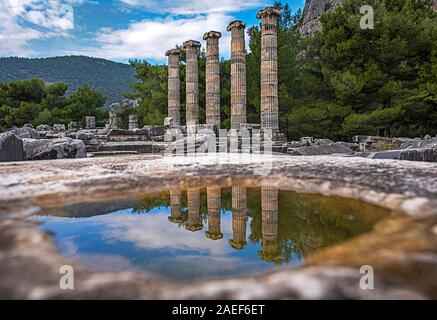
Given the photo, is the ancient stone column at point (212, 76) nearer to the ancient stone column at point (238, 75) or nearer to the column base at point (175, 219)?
the ancient stone column at point (238, 75)

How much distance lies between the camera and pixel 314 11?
6244 centimetres

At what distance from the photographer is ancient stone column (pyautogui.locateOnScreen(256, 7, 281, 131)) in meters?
16.2

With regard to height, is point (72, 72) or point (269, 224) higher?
point (72, 72)

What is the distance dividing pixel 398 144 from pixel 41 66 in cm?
11157

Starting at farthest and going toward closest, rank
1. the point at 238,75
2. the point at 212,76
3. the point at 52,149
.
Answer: the point at 212,76 → the point at 238,75 → the point at 52,149

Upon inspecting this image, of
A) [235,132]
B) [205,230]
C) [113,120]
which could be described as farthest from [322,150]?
[113,120]

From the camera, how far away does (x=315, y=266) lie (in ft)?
4.28

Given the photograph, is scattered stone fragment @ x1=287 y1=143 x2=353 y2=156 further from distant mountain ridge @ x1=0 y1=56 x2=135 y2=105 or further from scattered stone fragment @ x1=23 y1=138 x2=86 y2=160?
distant mountain ridge @ x1=0 y1=56 x2=135 y2=105

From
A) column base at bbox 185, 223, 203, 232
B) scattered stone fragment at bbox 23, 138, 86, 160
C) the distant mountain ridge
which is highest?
the distant mountain ridge

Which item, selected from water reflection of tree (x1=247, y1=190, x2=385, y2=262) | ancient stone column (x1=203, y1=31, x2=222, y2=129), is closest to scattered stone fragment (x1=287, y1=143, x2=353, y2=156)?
water reflection of tree (x1=247, y1=190, x2=385, y2=262)

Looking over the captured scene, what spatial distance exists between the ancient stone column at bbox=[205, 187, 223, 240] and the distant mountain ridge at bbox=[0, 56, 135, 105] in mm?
89778

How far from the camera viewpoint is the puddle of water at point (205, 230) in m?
1.43

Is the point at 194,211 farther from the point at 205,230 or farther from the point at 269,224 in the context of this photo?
the point at 269,224

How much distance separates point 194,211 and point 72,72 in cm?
11071
